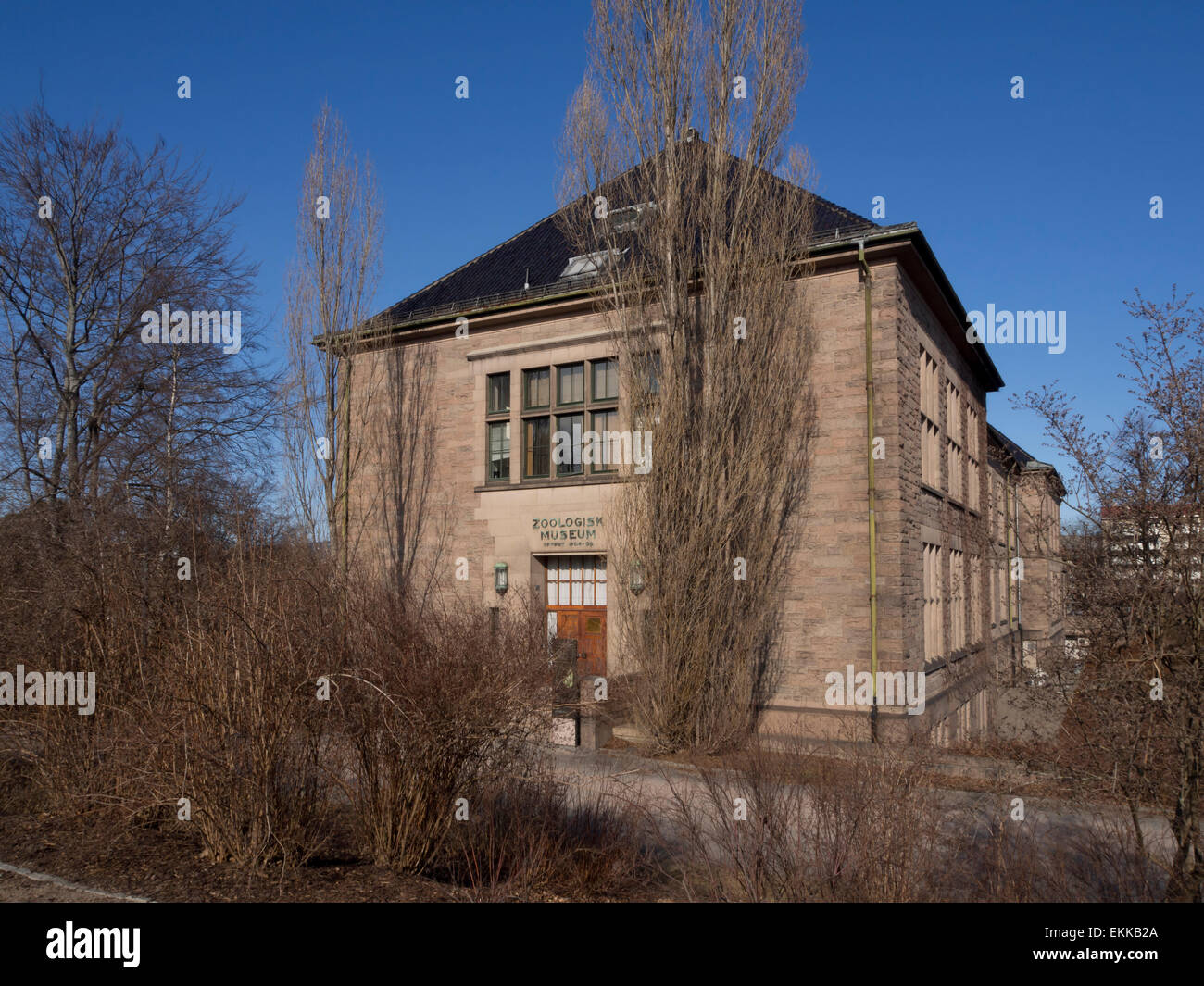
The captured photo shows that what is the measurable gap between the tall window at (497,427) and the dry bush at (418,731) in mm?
12866

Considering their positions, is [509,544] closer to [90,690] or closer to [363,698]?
[90,690]

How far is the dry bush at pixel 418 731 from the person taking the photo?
5930 mm

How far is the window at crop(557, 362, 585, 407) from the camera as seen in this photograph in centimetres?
1819

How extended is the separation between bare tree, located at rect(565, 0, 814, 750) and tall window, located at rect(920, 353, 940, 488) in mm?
3783

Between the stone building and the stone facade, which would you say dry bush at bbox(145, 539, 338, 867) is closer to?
the stone facade

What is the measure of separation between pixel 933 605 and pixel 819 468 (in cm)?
495

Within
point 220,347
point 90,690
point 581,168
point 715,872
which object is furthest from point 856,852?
point 220,347

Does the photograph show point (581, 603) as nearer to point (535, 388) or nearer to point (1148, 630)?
point (535, 388)

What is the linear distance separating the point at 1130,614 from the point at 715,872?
10.8ft

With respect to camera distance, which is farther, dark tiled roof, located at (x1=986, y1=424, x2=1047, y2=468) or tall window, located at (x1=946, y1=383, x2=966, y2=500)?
dark tiled roof, located at (x1=986, y1=424, x2=1047, y2=468)

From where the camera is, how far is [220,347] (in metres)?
24.4

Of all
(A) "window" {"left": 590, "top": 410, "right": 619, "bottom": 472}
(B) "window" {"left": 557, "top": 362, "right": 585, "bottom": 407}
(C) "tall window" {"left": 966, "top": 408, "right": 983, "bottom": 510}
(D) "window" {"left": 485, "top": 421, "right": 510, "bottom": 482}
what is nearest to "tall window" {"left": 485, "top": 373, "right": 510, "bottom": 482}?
(D) "window" {"left": 485, "top": 421, "right": 510, "bottom": 482}

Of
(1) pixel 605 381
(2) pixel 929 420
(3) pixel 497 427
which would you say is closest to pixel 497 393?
(3) pixel 497 427

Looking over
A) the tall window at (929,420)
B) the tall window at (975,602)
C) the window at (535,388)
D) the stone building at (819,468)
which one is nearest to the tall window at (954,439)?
the stone building at (819,468)
